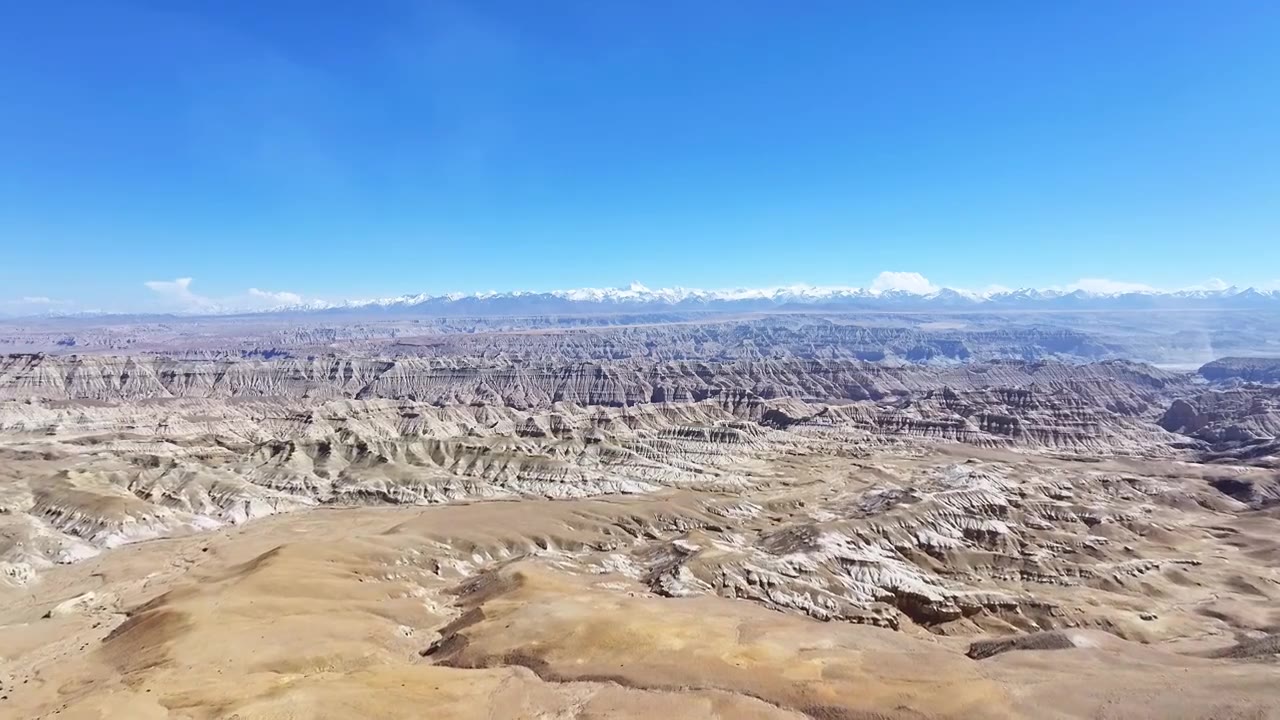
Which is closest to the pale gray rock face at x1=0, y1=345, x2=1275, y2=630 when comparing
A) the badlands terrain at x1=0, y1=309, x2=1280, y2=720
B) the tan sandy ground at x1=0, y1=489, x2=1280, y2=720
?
the badlands terrain at x1=0, y1=309, x2=1280, y2=720

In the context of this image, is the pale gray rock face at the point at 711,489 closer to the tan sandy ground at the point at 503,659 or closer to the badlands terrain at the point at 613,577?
the badlands terrain at the point at 613,577

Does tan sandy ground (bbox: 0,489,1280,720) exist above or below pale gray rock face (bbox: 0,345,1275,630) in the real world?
above

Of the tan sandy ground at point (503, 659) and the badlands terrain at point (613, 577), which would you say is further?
the badlands terrain at point (613, 577)

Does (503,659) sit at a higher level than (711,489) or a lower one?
higher

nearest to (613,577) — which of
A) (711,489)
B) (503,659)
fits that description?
(503,659)

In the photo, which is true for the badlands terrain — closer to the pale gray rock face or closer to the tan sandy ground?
Result: the tan sandy ground

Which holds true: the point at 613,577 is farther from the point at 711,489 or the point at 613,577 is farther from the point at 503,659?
the point at 711,489

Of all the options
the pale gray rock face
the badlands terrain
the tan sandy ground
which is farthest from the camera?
the pale gray rock face

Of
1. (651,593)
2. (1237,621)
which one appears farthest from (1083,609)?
(651,593)

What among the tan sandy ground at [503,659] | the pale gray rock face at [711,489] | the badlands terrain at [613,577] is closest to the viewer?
the tan sandy ground at [503,659]

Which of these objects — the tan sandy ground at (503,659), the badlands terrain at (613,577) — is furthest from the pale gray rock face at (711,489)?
the tan sandy ground at (503,659)

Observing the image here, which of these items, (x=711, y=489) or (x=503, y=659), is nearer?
(x=503, y=659)

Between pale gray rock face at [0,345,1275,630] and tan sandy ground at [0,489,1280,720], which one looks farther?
pale gray rock face at [0,345,1275,630]
